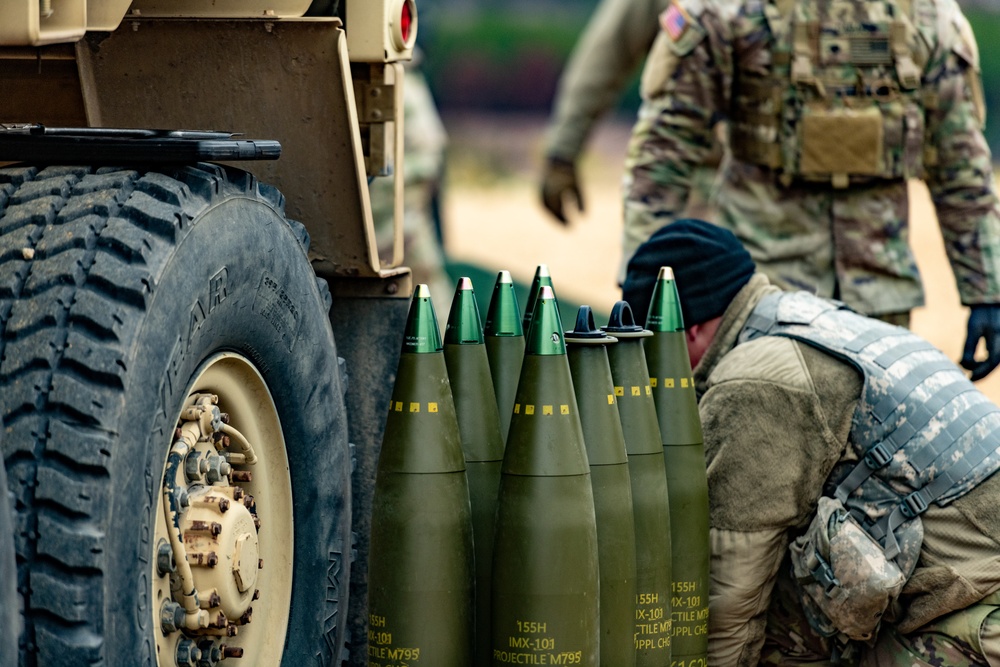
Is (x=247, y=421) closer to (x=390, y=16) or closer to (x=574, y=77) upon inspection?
(x=390, y=16)

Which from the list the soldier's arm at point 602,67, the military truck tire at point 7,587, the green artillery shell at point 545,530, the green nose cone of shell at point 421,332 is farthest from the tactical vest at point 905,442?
the soldier's arm at point 602,67

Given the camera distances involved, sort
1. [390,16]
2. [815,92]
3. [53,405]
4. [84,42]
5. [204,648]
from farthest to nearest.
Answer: [815,92] → [390,16] → [84,42] → [204,648] → [53,405]

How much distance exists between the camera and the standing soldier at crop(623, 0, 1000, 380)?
183 inches

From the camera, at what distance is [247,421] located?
2.61 metres

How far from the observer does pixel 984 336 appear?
4840mm

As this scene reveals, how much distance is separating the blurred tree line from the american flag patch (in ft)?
35.7

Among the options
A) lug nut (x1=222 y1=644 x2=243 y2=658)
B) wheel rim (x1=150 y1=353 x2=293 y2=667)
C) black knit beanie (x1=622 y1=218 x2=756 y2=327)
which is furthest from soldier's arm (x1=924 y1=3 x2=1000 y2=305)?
lug nut (x1=222 y1=644 x2=243 y2=658)

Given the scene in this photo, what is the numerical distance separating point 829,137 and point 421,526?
2354 millimetres

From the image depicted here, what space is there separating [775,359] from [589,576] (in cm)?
76

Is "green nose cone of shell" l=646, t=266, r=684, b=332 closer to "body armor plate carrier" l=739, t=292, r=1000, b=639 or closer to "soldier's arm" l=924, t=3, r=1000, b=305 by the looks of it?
"body armor plate carrier" l=739, t=292, r=1000, b=639

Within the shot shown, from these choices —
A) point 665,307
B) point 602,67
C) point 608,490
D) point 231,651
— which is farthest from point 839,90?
point 231,651

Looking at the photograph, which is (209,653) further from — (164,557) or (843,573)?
(843,573)

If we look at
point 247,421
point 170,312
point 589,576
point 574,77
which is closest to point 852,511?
point 589,576

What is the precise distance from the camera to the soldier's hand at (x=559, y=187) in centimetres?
665
